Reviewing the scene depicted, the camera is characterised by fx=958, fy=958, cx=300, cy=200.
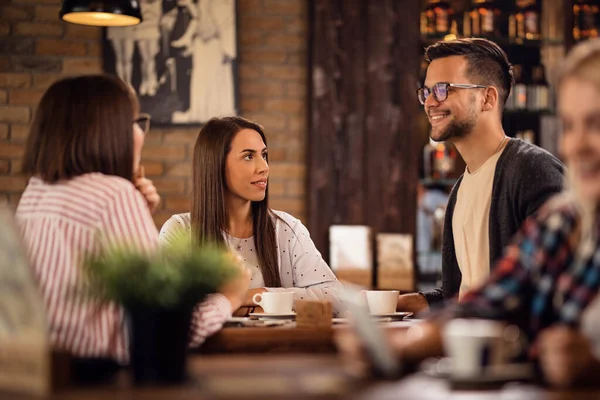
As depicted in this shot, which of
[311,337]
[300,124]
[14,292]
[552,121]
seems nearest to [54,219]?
[14,292]

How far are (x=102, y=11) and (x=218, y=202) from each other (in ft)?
2.78

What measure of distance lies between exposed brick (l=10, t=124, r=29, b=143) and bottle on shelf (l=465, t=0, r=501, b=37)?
2690mm

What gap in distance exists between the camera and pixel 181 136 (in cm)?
522

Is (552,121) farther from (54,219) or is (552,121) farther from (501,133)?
(54,219)

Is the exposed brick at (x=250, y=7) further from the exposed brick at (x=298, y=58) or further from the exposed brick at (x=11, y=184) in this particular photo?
the exposed brick at (x=11, y=184)

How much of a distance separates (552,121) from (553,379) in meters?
4.46

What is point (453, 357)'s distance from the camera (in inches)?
63.0

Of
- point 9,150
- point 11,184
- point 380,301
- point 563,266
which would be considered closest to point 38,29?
point 9,150

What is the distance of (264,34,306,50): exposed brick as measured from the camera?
5.34 meters

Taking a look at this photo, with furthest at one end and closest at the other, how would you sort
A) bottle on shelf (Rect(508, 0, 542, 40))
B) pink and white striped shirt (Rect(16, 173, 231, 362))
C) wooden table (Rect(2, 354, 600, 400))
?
bottle on shelf (Rect(508, 0, 542, 40)) < pink and white striped shirt (Rect(16, 173, 231, 362)) < wooden table (Rect(2, 354, 600, 400))

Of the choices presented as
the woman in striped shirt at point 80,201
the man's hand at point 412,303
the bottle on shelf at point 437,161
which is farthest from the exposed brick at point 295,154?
the woman in striped shirt at point 80,201

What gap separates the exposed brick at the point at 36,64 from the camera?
5117 mm

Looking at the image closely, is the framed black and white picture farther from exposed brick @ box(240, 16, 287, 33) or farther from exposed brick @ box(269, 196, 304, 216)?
exposed brick @ box(269, 196, 304, 216)

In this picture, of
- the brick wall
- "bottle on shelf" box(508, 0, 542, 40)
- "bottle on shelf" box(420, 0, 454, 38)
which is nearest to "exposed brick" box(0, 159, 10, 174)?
the brick wall
